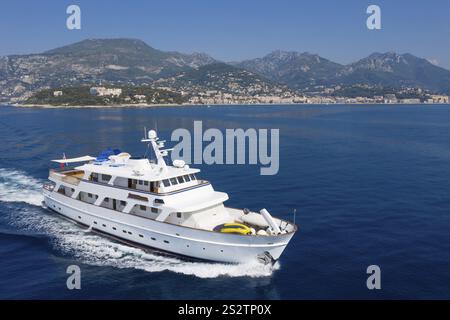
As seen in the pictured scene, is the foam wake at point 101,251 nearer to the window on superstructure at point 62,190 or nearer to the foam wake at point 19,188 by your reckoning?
the foam wake at point 19,188

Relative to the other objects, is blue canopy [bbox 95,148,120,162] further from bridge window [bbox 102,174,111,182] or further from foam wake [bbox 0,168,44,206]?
foam wake [bbox 0,168,44,206]

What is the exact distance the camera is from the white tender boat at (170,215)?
74.5 ft

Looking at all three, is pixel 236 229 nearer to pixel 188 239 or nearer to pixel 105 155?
pixel 188 239

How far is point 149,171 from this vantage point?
2733 centimetres

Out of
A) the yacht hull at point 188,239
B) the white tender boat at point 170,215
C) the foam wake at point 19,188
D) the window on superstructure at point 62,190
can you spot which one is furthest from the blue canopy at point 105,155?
the foam wake at point 19,188

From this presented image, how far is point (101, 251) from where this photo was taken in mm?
25734

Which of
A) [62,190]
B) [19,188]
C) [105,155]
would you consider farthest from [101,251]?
[19,188]

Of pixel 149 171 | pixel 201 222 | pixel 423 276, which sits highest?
pixel 149 171

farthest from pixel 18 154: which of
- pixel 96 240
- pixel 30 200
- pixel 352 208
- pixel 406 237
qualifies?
pixel 406 237

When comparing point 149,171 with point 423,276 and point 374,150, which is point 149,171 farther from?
point 374,150

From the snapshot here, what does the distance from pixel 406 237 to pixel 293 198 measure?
1191 centimetres

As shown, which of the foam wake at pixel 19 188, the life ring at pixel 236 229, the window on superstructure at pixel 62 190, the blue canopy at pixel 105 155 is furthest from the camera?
the foam wake at pixel 19 188

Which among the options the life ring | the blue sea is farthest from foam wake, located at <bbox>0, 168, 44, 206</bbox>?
the life ring

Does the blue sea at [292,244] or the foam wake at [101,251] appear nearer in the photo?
the blue sea at [292,244]
